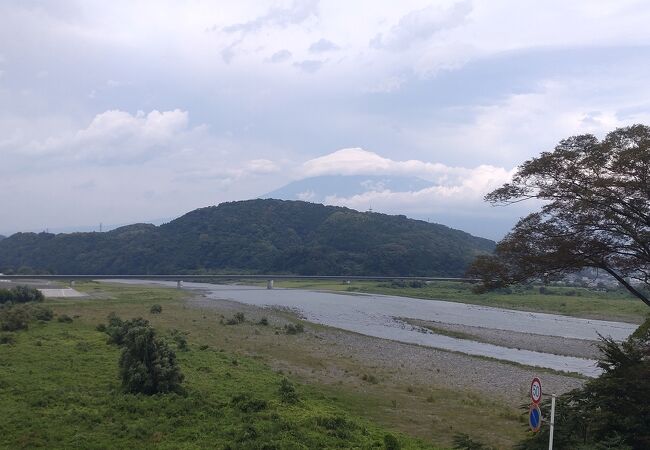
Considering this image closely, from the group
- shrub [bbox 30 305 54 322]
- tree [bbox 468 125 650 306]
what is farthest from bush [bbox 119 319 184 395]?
shrub [bbox 30 305 54 322]

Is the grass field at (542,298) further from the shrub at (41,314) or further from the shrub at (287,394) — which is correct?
the shrub at (287,394)

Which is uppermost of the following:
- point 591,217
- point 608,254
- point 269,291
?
point 591,217

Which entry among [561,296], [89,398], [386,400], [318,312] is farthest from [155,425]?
[561,296]

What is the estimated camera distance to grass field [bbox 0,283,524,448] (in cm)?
1477

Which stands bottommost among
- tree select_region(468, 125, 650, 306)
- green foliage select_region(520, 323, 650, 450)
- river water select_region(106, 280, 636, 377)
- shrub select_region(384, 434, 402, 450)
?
river water select_region(106, 280, 636, 377)

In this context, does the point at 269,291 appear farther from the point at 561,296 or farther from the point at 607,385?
the point at 607,385

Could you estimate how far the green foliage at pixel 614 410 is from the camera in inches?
421

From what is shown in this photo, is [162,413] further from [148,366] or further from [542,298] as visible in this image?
[542,298]

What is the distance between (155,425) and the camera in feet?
51.6

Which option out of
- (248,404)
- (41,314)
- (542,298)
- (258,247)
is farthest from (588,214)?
(258,247)

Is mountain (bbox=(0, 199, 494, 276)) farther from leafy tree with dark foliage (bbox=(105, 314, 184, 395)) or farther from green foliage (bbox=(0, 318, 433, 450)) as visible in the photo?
leafy tree with dark foliage (bbox=(105, 314, 184, 395))

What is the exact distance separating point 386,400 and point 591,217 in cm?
1315

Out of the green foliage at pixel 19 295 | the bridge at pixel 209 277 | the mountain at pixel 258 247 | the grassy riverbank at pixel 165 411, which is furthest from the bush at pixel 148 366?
the mountain at pixel 258 247

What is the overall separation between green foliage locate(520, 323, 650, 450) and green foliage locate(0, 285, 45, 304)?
58577 mm
